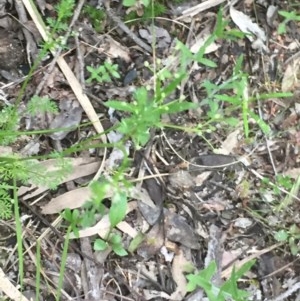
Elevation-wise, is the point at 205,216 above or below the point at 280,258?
above

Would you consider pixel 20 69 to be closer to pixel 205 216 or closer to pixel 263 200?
pixel 205 216

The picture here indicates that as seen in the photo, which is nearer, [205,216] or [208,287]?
[208,287]

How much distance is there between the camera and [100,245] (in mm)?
1877

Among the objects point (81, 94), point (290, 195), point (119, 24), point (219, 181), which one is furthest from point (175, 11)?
point (290, 195)

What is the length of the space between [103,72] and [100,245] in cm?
51

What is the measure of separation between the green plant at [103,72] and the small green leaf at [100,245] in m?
0.48

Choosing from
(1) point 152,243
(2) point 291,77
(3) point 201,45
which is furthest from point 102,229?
(2) point 291,77

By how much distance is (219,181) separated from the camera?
2.02 metres

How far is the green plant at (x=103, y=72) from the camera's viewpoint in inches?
76.8

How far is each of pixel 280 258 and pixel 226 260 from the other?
173 mm

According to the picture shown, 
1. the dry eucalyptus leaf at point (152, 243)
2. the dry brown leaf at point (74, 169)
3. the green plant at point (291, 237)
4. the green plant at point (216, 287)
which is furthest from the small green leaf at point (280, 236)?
the dry brown leaf at point (74, 169)

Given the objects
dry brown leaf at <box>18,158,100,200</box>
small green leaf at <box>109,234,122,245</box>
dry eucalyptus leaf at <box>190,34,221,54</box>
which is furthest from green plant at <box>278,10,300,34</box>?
small green leaf at <box>109,234,122,245</box>

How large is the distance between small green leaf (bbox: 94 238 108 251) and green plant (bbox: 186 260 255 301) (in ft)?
0.83

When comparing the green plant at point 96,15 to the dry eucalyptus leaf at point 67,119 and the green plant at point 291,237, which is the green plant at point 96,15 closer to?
the dry eucalyptus leaf at point 67,119
